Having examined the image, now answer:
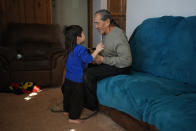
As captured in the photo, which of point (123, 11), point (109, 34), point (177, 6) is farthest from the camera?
point (123, 11)

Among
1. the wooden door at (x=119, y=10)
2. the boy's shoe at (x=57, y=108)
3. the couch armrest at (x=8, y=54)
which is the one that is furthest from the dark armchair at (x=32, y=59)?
the wooden door at (x=119, y=10)

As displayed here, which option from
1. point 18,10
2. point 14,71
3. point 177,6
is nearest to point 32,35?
point 14,71

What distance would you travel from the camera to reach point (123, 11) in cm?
292

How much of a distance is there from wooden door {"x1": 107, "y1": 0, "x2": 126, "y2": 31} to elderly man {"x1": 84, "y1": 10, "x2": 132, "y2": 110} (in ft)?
3.37

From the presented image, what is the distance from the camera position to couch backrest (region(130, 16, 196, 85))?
1604mm

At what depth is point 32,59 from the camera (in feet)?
9.05

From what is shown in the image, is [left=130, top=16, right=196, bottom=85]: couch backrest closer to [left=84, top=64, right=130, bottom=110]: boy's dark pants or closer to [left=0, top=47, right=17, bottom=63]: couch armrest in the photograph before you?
[left=84, top=64, right=130, bottom=110]: boy's dark pants

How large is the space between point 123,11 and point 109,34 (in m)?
1.21

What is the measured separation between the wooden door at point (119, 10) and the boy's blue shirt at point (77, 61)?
1.41 metres

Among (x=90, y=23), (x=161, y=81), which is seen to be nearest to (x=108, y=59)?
(x=161, y=81)

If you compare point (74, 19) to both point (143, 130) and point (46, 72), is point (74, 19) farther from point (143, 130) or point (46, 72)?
point (143, 130)

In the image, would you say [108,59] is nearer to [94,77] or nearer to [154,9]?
[94,77]

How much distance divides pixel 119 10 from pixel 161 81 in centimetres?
174

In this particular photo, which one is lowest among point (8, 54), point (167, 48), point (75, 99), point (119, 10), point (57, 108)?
point (57, 108)
